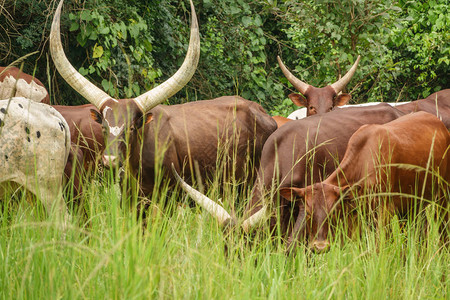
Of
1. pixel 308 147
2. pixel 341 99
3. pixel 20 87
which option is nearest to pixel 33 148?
pixel 308 147

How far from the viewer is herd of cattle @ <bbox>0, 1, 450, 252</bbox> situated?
12.1 feet

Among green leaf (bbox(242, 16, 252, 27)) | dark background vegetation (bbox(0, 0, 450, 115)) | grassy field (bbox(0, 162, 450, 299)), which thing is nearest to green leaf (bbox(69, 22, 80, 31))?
dark background vegetation (bbox(0, 0, 450, 115))

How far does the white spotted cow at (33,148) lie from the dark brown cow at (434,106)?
4376mm

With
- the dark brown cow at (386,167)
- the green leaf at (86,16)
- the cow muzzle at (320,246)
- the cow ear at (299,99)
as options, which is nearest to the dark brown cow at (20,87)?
the green leaf at (86,16)

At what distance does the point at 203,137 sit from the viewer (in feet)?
18.8

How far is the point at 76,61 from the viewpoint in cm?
755

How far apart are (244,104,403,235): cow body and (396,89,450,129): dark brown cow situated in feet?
5.81

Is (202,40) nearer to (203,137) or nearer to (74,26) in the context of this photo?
(74,26)

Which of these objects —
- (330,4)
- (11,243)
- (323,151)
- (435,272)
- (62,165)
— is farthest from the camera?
(330,4)

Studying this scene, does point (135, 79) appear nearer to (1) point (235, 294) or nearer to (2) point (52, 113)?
(2) point (52, 113)

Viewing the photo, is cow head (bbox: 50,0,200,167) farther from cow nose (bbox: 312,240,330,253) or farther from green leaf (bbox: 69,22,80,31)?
green leaf (bbox: 69,22,80,31)

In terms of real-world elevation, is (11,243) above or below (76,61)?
below

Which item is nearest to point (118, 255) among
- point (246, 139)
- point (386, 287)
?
point (386, 287)

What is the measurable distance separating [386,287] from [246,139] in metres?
3.19
